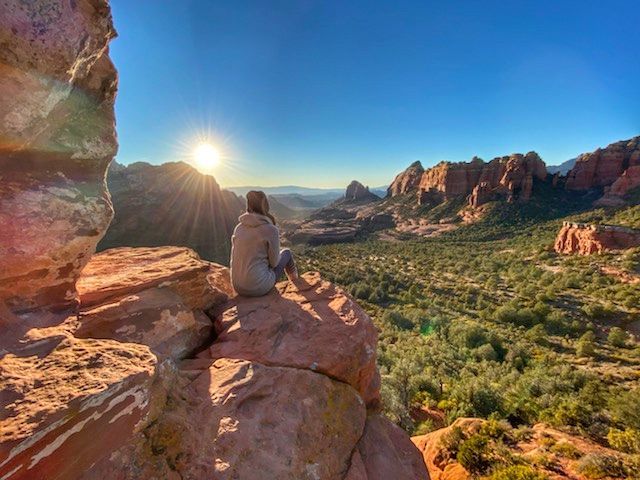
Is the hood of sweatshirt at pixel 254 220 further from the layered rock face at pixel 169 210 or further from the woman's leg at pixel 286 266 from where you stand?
the layered rock face at pixel 169 210

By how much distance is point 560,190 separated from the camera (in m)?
89.7

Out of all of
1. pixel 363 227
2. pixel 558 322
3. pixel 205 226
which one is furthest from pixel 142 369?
pixel 363 227

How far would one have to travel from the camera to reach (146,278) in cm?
499

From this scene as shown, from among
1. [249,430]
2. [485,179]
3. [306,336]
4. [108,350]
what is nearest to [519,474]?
[306,336]

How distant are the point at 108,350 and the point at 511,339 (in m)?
27.9

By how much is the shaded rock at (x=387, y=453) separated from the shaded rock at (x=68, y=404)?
110 inches

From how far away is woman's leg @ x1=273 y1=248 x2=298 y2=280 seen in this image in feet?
19.1

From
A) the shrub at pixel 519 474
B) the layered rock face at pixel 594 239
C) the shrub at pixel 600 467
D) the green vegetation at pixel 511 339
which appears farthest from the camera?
the layered rock face at pixel 594 239

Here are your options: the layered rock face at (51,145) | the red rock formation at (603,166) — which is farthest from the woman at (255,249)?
the red rock formation at (603,166)

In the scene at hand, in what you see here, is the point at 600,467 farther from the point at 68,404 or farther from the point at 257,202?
the point at 68,404

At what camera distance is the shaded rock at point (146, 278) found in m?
4.46

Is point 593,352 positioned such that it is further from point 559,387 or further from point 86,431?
point 86,431

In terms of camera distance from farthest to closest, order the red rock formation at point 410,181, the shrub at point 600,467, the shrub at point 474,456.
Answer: the red rock formation at point 410,181, the shrub at point 474,456, the shrub at point 600,467

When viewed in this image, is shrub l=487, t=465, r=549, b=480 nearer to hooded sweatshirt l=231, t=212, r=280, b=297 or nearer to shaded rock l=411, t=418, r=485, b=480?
shaded rock l=411, t=418, r=485, b=480
